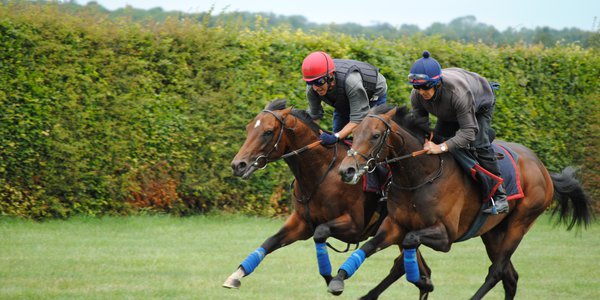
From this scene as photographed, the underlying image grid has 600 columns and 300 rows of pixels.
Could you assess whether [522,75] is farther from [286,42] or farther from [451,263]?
[451,263]

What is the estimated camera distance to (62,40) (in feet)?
38.0

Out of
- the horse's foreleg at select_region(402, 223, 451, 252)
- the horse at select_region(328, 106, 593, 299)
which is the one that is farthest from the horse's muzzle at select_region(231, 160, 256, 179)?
the horse's foreleg at select_region(402, 223, 451, 252)

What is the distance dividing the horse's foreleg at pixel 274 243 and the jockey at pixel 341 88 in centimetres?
77

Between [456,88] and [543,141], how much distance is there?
340 inches

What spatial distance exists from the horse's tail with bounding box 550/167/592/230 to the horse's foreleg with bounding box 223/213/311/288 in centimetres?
315

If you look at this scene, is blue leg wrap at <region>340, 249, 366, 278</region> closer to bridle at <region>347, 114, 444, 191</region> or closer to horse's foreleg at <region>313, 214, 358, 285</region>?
horse's foreleg at <region>313, 214, 358, 285</region>

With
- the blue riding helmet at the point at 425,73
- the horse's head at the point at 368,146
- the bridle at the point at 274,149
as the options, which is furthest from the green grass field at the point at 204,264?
the blue riding helmet at the point at 425,73

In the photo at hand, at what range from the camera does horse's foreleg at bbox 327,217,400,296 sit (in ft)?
21.4

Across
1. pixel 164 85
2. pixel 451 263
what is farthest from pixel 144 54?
pixel 451 263

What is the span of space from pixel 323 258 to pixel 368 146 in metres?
1.17

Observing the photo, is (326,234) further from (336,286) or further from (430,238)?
(430,238)

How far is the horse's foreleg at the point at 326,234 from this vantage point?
23.3ft

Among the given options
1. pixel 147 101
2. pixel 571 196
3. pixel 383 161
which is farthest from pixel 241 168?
pixel 147 101

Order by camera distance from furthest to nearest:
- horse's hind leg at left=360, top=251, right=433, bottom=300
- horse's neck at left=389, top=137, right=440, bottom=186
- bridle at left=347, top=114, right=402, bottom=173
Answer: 1. horse's hind leg at left=360, top=251, right=433, bottom=300
2. horse's neck at left=389, top=137, right=440, bottom=186
3. bridle at left=347, top=114, right=402, bottom=173
